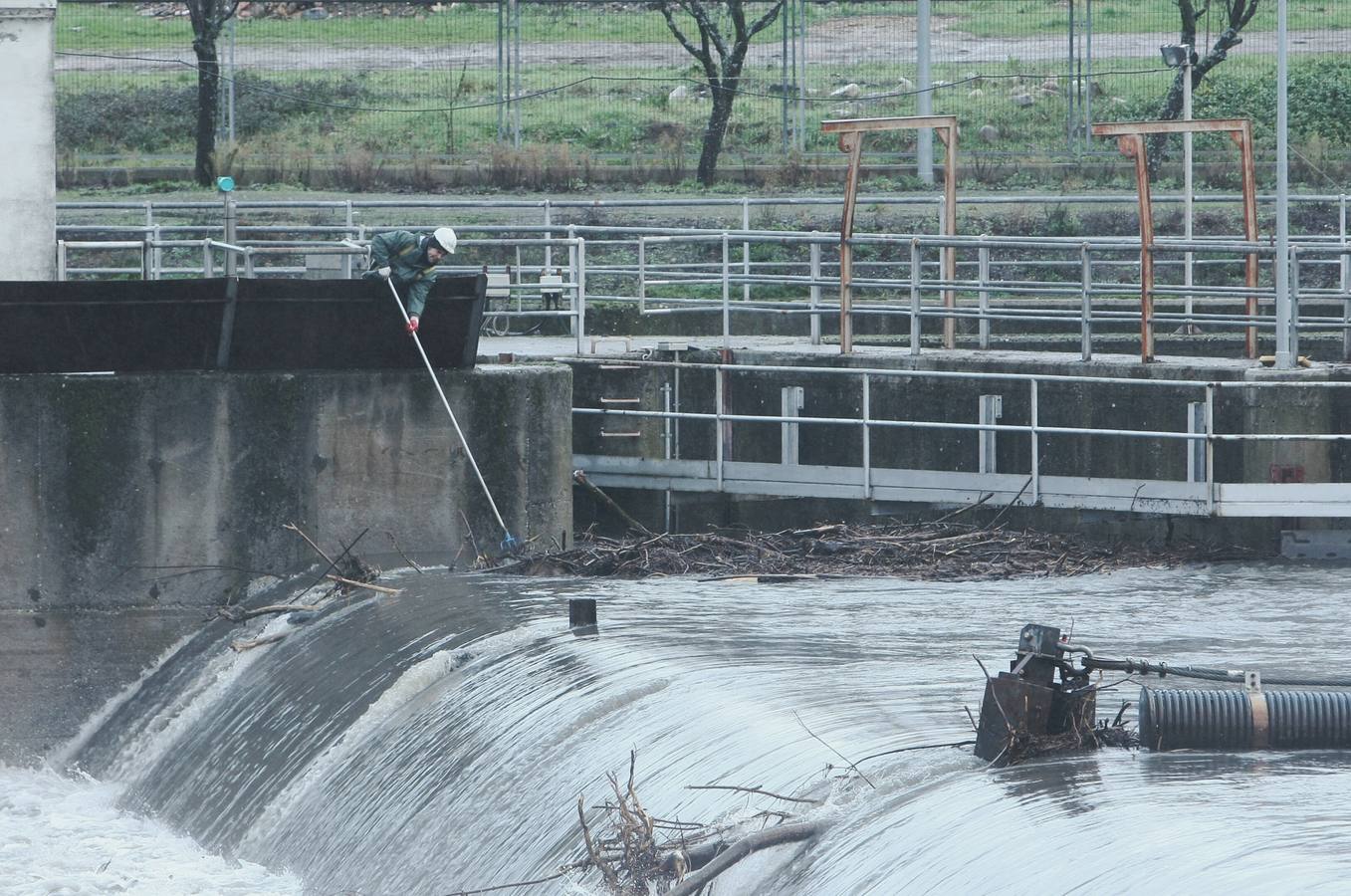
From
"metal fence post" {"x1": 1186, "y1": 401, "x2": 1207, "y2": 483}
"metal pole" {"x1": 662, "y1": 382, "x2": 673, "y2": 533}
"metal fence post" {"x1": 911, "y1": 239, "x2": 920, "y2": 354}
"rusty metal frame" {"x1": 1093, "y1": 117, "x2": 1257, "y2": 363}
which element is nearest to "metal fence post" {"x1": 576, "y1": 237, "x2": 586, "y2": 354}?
"metal pole" {"x1": 662, "y1": 382, "x2": 673, "y2": 533}

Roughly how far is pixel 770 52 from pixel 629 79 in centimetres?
Answer: 952

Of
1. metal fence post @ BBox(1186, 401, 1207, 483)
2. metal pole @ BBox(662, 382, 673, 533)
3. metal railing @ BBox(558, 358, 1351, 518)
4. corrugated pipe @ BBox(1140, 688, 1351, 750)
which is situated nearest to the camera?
corrugated pipe @ BBox(1140, 688, 1351, 750)

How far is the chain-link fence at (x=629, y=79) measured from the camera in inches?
1373

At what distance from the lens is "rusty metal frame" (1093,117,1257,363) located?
17.4 meters

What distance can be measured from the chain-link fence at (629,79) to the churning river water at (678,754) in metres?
18.2

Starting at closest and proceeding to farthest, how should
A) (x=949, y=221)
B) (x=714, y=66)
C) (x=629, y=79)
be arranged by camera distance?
1. (x=949, y=221)
2. (x=714, y=66)
3. (x=629, y=79)

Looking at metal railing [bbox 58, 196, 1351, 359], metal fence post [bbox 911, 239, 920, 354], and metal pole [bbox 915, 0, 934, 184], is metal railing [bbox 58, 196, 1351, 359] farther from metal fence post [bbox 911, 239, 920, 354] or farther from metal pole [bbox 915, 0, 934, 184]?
metal pole [bbox 915, 0, 934, 184]

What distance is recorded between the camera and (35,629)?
15211 mm

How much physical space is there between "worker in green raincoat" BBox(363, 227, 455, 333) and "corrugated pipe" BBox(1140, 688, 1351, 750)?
759cm

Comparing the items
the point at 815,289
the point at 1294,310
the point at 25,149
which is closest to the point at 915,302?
the point at 815,289

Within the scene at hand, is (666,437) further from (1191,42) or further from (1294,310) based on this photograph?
(1191,42)

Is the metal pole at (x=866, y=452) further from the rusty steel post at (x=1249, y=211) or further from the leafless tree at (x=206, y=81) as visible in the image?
the leafless tree at (x=206, y=81)

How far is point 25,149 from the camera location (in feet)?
55.1

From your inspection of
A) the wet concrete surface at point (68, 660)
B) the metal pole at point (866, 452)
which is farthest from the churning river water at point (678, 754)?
the metal pole at point (866, 452)
